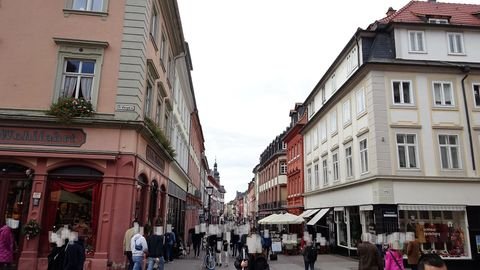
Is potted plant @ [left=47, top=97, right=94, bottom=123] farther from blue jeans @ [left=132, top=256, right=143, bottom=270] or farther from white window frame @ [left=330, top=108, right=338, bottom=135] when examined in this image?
white window frame @ [left=330, top=108, right=338, bottom=135]

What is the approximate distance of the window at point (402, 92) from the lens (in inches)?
806

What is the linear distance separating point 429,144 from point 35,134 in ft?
60.2

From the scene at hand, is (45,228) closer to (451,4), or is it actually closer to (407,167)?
(407,167)

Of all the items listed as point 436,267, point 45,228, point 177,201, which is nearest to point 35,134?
point 45,228

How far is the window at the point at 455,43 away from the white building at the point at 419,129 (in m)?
0.06

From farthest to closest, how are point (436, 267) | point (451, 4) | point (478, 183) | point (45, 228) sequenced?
point (451, 4) → point (478, 183) → point (45, 228) → point (436, 267)

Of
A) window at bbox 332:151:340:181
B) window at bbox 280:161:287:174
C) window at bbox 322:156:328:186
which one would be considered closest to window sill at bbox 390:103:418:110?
window at bbox 332:151:340:181

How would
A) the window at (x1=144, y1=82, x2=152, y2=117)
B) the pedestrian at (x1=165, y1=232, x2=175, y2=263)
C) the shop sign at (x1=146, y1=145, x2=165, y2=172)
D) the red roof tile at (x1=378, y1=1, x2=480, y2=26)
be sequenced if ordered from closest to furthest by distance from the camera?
the window at (x1=144, y1=82, x2=152, y2=117), the shop sign at (x1=146, y1=145, x2=165, y2=172), the pedestrian at (x1=165, y1=232, x2=175, y2=263), the red roof tile at (x1=378, y1=1, x2=480, y2=26)

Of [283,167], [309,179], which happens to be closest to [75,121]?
[309,179]

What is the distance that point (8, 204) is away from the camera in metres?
12.9

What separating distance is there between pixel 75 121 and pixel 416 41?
18.2 meters

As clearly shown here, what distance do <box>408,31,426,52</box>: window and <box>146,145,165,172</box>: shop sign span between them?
1497 cm

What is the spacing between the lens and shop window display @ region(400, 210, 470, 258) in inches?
763

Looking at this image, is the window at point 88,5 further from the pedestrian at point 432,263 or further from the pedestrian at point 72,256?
the pedestrian at point 432,263
